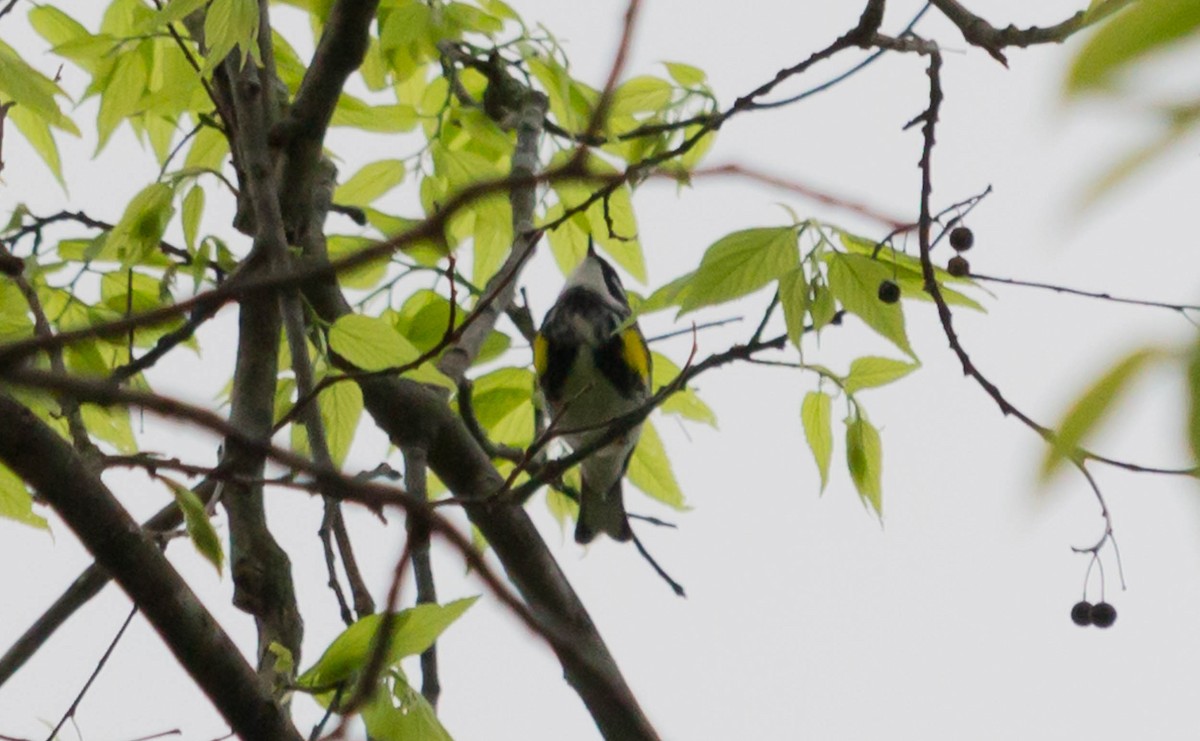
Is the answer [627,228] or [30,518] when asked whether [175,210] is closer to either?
[30,518]

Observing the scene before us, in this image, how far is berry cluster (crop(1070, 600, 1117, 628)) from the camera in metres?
1.66

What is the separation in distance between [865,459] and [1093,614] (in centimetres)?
33

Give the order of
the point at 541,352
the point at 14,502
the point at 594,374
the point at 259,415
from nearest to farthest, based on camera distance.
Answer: the point at 14,502 → the point at 259,415 → the point at 541,352 → the point at 594,374

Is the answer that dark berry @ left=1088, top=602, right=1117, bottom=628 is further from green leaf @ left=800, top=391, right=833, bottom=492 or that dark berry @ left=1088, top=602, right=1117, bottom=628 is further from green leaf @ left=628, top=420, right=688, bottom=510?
green leaf @ left=628, top=420, right=688, bottom=510

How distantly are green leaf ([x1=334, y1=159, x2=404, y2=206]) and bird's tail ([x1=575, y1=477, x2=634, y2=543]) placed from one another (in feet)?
3.18

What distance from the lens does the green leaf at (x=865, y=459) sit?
1793 mm

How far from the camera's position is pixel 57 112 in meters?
1.68

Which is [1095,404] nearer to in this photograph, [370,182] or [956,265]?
[956,265]

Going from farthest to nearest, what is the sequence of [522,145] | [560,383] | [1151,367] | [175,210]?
1. [560,383]
2. [522,145]
3. [175,210]
4. [1151,367]

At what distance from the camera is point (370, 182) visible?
224 cm

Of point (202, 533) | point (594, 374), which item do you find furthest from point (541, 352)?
point (202, 533)

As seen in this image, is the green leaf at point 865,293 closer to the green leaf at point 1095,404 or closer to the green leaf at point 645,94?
the green leaf at point 645,94

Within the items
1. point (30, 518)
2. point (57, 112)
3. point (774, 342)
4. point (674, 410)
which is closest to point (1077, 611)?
point (774, 342)

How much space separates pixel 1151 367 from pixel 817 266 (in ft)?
3.53
